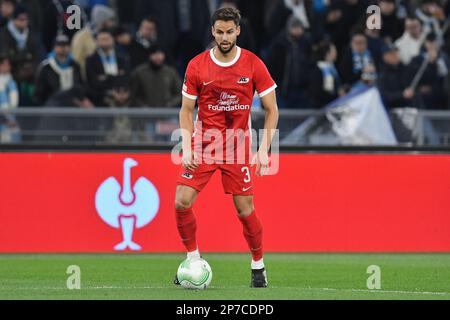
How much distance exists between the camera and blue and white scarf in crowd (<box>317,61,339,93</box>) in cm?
1861

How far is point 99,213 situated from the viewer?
54.0 ft

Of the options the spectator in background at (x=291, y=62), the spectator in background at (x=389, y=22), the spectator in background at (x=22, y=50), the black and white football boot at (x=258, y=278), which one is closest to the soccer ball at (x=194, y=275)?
the black and white football boot at (x=258, y=278)

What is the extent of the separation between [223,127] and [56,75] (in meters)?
6.92

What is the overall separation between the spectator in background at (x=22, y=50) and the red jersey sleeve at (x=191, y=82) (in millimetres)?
6810

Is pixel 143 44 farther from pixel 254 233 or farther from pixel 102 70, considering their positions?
pixel 254 233

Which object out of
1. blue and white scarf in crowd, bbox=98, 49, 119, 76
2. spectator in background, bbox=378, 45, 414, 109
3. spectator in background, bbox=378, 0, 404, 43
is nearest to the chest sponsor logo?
blue and white scarf in crowd, bbox=98, 49, 119, 76

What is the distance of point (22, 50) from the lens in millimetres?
18203

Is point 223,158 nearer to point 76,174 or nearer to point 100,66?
point 76,174

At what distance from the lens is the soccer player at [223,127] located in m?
11.3

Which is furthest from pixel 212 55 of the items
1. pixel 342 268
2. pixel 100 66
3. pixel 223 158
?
pixel 100 66

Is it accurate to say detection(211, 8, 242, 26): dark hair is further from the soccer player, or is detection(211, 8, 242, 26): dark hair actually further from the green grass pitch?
the green grass pitch

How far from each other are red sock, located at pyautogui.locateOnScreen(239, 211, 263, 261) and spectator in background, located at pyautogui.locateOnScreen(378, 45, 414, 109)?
7.78 metres

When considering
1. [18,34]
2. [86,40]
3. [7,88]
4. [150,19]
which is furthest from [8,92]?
[150,19]

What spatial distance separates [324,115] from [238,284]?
232 inches
